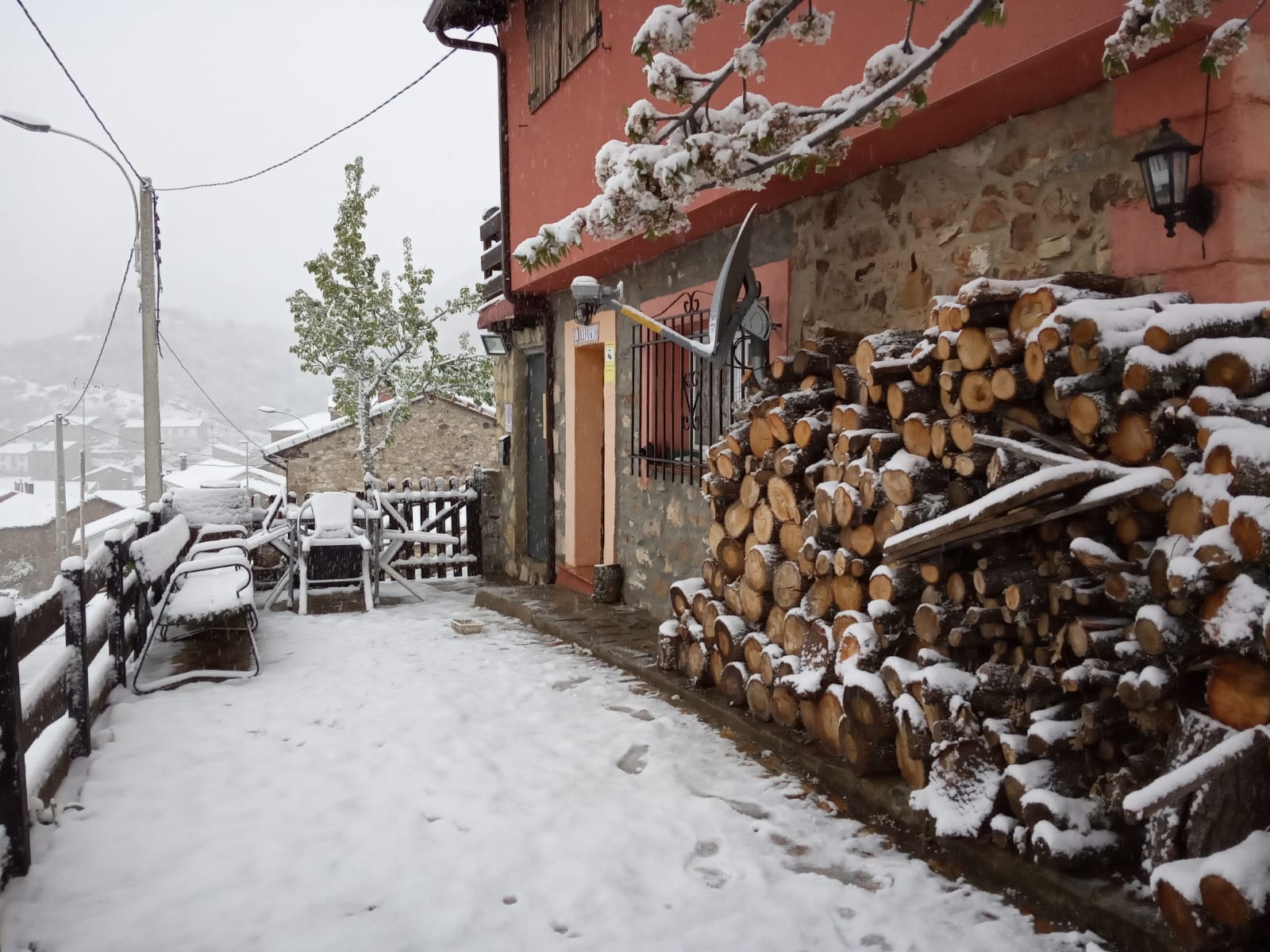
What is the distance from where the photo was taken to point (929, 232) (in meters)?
4.15

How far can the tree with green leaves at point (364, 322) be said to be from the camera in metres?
22.0

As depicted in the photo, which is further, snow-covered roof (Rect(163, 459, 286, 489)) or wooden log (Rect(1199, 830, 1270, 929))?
snow-covered roof (Rect(163, 459, 286, 489))

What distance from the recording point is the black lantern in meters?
2.88

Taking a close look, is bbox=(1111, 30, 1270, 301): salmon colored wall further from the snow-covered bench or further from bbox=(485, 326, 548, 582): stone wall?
bbox=(485, 326, 548, 582): stone wall

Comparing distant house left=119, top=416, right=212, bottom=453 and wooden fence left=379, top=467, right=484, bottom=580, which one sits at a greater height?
distant house left=119, top=416, right=212, bottom=453

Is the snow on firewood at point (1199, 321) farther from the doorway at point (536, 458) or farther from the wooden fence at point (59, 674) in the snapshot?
the doorway at point (536, 458)

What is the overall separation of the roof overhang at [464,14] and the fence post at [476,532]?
4464mm

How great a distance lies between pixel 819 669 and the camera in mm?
3729

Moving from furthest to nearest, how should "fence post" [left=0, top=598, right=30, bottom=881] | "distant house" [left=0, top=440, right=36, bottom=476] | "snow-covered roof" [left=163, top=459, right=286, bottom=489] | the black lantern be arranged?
"distant house" [left=0, top=440, right=36, bottom=476] < "snow-covered roof" [left=163, top=459, right=286, bottom=489] < the black lantern < "fence post" [left=0, top=598, right=30, bottom=881]


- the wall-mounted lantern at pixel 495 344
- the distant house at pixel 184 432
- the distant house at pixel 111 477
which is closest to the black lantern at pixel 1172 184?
the wall-mounted lantern at pixel 495 344

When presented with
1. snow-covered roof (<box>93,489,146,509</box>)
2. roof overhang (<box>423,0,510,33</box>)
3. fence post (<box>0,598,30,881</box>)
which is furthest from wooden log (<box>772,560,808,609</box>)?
snow-covered roof (<box>93,489,146,509</box>)

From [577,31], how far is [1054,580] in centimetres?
575

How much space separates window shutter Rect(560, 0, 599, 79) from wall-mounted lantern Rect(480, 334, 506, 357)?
3.23 m

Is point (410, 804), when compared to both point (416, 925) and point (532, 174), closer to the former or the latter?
point (416, 925)
